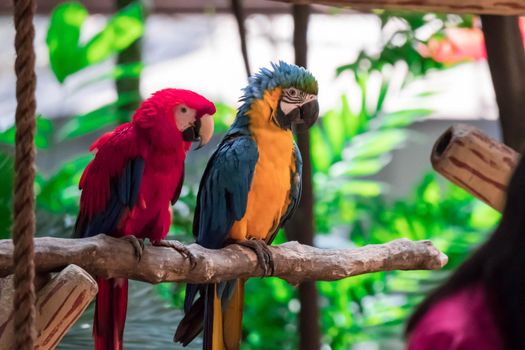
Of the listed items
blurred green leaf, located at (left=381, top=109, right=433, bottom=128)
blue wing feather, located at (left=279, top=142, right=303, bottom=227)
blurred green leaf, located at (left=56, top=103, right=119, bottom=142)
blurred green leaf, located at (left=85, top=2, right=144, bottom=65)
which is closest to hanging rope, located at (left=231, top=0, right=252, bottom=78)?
blurred green leaf, located at (left=85, top=2, right=144, bottom=65)

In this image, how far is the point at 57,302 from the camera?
0.81 meters

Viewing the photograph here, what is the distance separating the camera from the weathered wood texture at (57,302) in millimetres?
804

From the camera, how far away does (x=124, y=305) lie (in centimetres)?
108

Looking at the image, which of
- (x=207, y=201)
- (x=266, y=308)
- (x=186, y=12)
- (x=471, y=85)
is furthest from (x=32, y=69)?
(x=471, y=85)

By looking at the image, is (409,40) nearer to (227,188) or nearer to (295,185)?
(295,185)

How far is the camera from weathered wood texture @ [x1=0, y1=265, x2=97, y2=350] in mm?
804

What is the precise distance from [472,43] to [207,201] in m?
2.23

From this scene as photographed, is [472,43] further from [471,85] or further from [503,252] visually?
[503,252]

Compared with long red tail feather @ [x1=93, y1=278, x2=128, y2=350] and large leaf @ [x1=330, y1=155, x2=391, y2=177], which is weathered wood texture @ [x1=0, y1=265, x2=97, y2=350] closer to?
long red tail feather @ [x1=93, y1=278, x2=128, y2=350]

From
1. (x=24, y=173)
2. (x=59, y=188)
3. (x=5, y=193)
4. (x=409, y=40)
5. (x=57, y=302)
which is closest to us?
(x=24, y=173)

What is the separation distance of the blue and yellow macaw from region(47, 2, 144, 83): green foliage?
74 centimetres

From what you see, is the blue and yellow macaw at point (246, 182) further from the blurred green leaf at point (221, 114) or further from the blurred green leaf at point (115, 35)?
the blurred green leaf at point (221, 114)

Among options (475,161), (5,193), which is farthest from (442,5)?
(5,193)

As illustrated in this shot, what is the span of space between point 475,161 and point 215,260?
0.38 m
